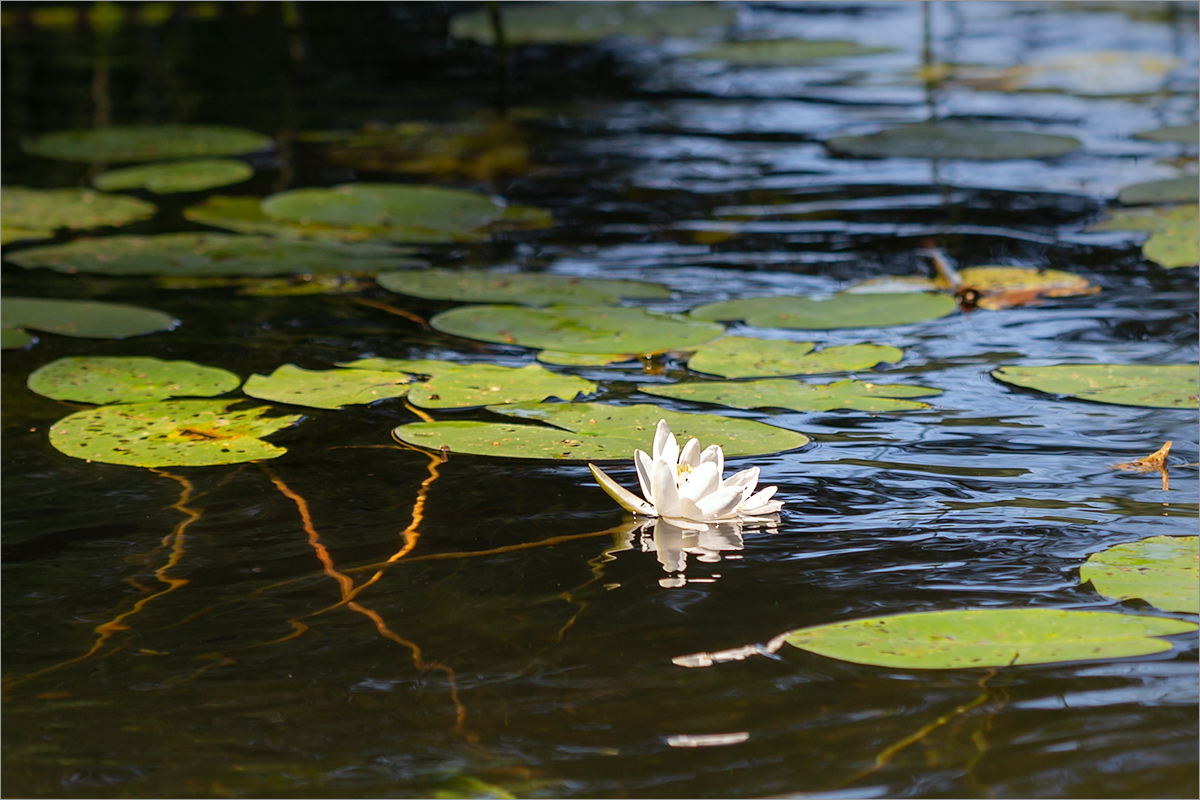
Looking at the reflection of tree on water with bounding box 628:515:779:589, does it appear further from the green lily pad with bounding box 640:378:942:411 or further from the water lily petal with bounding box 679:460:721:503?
the green lily pad with bounding box 640:378:942:411

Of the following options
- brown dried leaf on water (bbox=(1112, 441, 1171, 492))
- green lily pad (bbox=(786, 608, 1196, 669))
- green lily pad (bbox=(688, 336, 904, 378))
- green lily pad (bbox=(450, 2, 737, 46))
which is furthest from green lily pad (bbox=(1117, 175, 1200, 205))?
green lily pad (bbox=(450, 2, 737, 46))

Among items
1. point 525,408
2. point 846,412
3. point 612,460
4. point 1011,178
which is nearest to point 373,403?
point 525,408

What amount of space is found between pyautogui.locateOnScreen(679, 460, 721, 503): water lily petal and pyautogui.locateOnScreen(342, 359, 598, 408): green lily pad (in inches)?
23.4

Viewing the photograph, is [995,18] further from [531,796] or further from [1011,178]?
[531,796]

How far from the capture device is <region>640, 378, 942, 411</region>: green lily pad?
96.7 inches

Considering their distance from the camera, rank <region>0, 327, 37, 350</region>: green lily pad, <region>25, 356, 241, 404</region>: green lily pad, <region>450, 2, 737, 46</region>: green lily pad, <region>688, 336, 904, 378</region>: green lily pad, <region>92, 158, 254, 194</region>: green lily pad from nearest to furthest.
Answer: <region>25, 356, 241, 404</region>: green lily pad, <region>688, 336, 904, 378</region>: green lily pad, <region>0, 327, 37, 350</region>: green lily pad, <region>92, 158, 254, 194</region>: green lily pad, <region>450, 2, 737, 46</region>: green lily pad

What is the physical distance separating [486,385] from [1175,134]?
3825mm

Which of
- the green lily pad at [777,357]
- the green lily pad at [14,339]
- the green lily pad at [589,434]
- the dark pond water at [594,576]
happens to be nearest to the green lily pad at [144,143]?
the dark pond water at [594,576]

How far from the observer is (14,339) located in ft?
9.70

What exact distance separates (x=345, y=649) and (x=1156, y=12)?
9020 millimetres

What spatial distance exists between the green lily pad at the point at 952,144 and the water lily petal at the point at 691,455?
3.25 meters

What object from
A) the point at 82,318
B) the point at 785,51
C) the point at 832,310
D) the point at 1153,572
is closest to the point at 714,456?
the point at 1153,572

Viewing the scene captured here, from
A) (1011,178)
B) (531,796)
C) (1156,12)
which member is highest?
(1156,12)

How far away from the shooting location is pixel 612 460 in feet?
7.51
